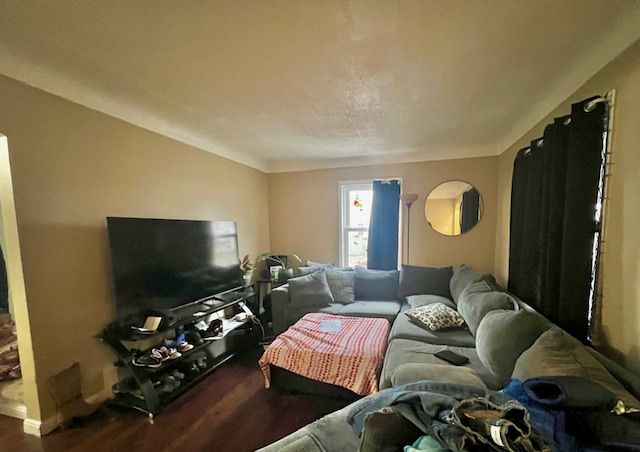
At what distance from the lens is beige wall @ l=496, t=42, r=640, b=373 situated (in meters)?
1.23

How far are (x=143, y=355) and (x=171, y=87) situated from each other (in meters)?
2.00

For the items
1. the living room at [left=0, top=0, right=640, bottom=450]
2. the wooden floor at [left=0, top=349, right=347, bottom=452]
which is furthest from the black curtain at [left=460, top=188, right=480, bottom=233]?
the wooden floor at [left=0, top=349, right=347, bottom=452]

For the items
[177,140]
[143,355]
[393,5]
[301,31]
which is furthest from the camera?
[177,140]

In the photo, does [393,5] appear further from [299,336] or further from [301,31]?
[299,336]

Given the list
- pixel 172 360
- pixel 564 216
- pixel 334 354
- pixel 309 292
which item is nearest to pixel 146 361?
pixel 172 360

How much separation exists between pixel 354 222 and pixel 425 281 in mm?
1352

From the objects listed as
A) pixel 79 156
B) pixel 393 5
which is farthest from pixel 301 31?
pixel 79 156

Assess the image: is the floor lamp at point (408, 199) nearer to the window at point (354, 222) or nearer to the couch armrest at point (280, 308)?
the window at point (354, 222)

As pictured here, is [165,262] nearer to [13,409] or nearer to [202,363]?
[202,363]

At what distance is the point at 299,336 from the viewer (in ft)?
7.80

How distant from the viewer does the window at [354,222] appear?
4.18 metres

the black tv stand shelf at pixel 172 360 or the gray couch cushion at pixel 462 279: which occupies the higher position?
the gray couch cushion at pixel 462 279

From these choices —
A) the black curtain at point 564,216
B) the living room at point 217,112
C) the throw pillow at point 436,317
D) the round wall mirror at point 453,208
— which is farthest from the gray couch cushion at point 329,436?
the round wall mirror at point 453,208

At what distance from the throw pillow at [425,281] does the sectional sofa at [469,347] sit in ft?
0.04
